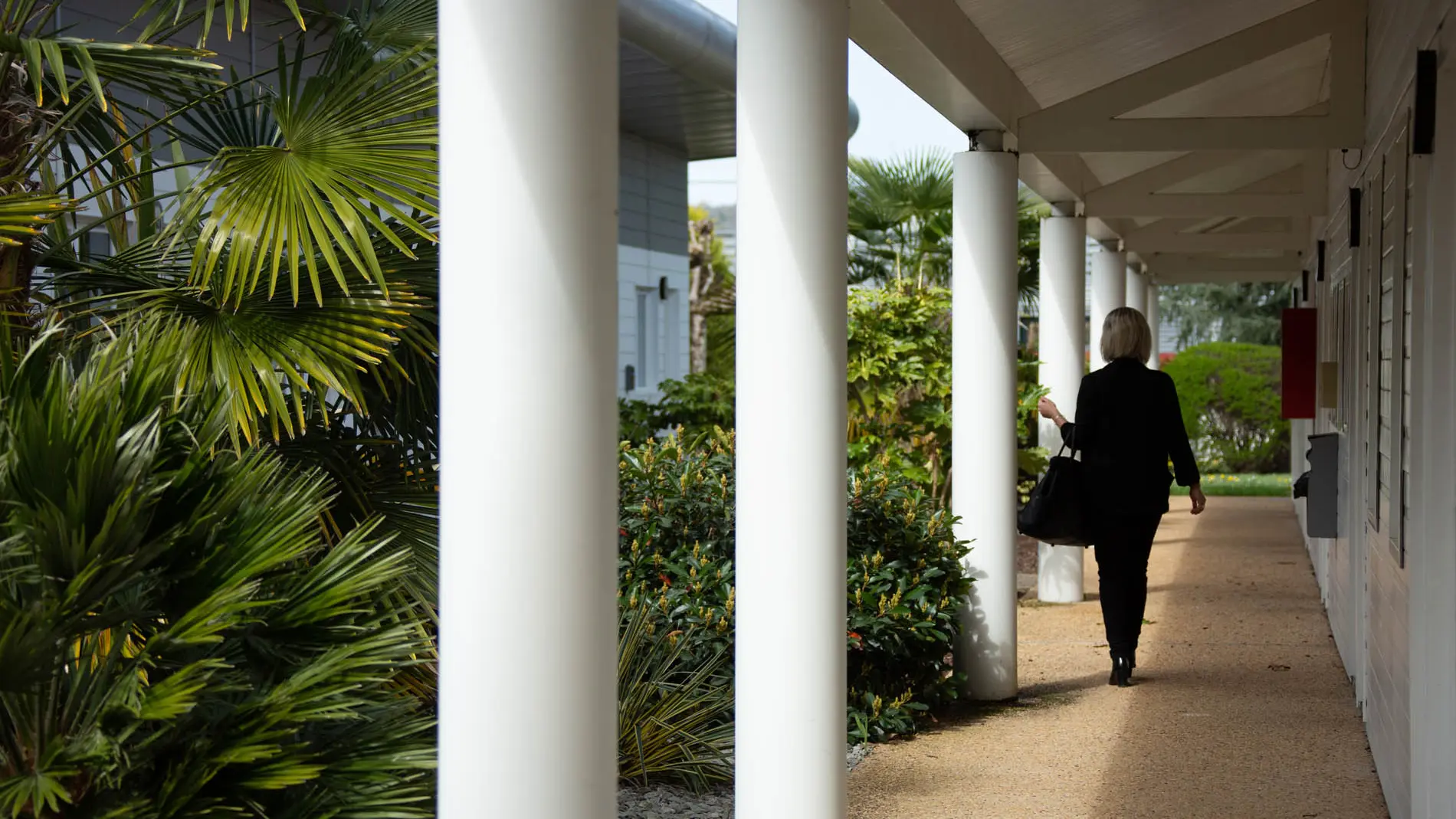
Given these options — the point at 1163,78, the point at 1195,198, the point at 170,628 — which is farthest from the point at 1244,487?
the point at 170,628

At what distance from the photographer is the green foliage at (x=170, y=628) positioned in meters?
2.34

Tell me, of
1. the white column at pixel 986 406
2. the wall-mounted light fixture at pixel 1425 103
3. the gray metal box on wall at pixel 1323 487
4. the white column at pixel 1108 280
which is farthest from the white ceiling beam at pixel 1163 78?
the white column at pixel 1108 280

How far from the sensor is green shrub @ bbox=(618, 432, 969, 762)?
218 inches

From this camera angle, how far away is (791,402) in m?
3.77

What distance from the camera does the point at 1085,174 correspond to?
8945 mm

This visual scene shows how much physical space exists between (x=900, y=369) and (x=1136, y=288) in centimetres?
625

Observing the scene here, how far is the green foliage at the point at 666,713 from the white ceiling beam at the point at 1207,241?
298 inches

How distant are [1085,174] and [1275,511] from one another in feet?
27.7

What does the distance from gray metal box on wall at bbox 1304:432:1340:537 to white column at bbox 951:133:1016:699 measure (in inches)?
53.0

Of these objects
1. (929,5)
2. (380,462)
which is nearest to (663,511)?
(380,462)

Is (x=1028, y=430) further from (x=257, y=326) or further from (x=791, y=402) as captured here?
(x=257, y=326)

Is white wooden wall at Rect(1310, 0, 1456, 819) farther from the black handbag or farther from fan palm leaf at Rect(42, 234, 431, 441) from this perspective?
fan palm leaf at Rect(42, 234, 431, 441)

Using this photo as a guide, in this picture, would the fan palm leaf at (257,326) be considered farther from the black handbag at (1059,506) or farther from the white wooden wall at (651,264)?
the white wooden wall at (651,264)

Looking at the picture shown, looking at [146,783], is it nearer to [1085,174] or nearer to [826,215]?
[826,215]
